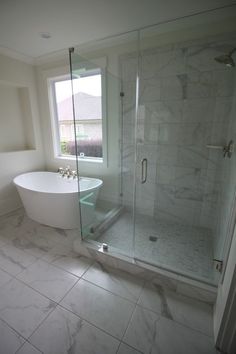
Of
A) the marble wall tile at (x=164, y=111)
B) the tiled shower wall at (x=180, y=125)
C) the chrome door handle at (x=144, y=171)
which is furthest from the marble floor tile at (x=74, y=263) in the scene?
the marble wall tile at (x=164, y=111)

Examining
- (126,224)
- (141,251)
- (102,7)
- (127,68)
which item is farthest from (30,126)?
(141,251)

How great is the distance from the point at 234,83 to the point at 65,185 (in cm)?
277

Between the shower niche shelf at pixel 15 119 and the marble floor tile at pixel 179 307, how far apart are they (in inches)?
120

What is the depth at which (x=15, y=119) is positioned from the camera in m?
3.10

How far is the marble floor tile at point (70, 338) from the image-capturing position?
3.72ft

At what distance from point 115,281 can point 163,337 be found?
560mm

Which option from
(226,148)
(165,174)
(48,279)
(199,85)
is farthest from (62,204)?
(199,85)

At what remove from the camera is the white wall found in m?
2.75

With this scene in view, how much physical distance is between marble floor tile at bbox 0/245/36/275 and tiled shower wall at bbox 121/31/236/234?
1672 mm

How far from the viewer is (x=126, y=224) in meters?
2.52

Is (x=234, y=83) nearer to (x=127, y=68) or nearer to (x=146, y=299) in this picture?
(x=127, y=68)

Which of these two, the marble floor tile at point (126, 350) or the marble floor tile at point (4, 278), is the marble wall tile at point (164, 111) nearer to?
the marble floor tile at point (126, 350)

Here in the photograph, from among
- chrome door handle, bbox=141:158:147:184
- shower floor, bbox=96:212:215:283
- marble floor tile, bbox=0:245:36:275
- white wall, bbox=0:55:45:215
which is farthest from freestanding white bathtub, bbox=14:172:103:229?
chrome door handle, bbox=141:158:147:184

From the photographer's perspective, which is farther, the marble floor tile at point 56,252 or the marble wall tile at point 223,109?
the marble wall tile at point 223,109
